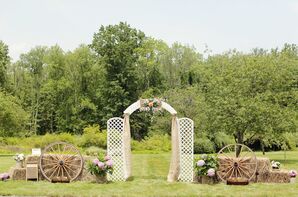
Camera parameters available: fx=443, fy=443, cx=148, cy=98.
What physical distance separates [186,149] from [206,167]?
3.31 feet

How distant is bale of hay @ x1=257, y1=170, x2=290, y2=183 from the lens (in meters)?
13.4

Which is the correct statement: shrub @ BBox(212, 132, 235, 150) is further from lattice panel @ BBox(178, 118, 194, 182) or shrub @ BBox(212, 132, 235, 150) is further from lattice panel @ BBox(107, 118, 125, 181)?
lattice panel @ BBox(107, 118, 125, 181)

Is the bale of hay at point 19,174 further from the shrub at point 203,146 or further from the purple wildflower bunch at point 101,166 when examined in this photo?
the shrub at point 203,146

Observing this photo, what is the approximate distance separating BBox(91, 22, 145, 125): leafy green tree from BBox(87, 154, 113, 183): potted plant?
30.3 m

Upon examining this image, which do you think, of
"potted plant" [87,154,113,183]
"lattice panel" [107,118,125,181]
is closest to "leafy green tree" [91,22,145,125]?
"lattice panel" [107,118,125,181]

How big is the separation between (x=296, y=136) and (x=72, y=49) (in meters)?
27.9

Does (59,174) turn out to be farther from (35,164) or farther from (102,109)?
(102,109)

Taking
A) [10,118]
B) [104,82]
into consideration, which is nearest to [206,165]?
[10,118]

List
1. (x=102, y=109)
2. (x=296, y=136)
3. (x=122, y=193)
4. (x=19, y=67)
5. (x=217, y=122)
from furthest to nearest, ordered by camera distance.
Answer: (x=19, y=67)
(x=102, y=109)
(x=296, y=136)
(x=217, y=122)
(x=122, y=193)

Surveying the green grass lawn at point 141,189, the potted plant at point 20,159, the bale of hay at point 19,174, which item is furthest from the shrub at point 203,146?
the bale of hay at point 19,174

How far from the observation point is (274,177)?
1342 cm

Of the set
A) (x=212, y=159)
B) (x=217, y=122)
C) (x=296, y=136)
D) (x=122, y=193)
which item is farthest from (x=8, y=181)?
(x=296, y=136)

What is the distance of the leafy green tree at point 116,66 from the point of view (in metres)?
43.8

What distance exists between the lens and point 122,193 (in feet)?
36.9
